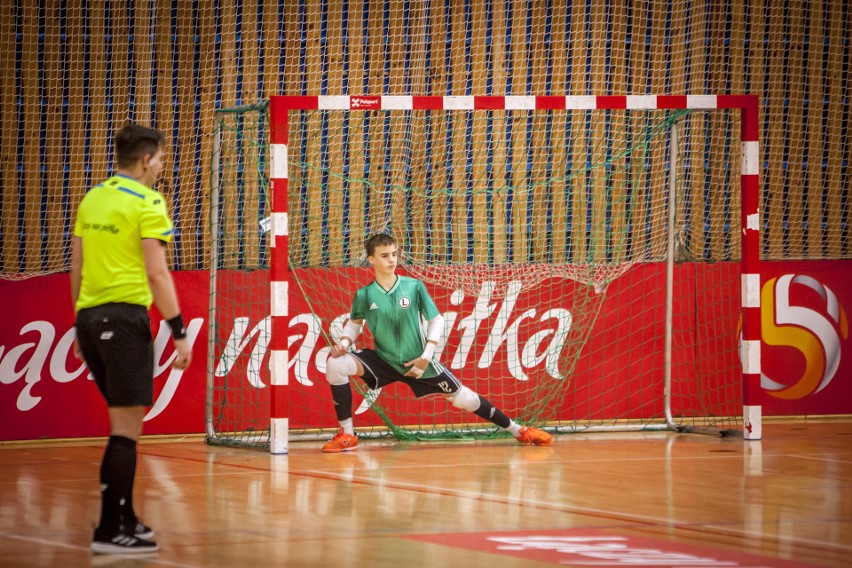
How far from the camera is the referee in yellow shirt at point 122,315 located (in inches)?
189

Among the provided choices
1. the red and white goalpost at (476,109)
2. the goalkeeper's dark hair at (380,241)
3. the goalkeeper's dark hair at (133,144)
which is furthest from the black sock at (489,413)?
the goalkeeper's dark hair at (133,144)

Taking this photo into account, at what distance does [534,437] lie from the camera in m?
9.18

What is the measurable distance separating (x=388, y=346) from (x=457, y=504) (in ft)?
9.95

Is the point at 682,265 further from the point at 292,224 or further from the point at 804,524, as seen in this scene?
the point at 804,524

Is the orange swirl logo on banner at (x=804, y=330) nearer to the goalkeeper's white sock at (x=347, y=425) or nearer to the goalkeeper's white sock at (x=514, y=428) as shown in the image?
the goalkeeper's white sock at (x=514, y=428)

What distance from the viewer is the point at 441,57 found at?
1207 cm

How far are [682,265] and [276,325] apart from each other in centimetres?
420

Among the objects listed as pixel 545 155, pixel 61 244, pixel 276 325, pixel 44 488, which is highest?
pixel 545 155

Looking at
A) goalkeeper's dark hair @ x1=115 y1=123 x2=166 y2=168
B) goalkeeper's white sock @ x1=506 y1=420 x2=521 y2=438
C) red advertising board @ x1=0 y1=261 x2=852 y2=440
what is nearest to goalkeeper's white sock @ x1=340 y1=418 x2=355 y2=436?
red advertising board @ x1=0 y1=261 x2=852 y2=440

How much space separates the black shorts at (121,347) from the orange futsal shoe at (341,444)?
3946 millimetres

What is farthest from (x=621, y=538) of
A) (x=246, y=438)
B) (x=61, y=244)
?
(x=61, y=244)

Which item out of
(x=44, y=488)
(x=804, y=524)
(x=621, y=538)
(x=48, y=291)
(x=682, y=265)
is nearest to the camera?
(x=621, y=538)

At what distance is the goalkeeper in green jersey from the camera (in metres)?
8.88

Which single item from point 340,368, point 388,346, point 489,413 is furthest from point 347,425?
point 489,413
